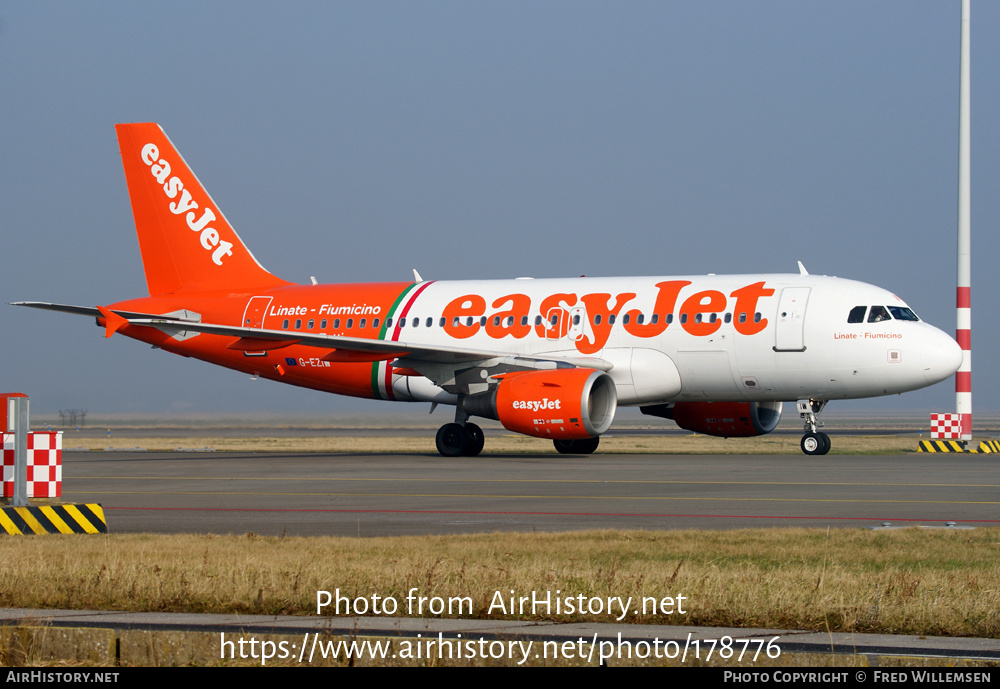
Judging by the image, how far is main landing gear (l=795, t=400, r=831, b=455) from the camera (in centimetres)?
2988

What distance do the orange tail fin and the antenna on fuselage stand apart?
2026 cm

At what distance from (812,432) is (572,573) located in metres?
21.7

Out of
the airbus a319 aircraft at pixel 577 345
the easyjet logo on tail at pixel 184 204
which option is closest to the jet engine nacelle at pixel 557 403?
the airbus a319 aircraft at pixel 577 345

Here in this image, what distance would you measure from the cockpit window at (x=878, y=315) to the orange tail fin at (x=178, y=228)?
56.7 ft

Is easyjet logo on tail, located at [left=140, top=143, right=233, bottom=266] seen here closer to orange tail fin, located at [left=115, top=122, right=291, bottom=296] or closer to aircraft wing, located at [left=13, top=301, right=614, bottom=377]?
orange tail fin, located at [left=115, top=122, right=291, bottom=296]

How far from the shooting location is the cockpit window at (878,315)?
2839 centimetres

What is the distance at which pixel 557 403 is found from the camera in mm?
27188

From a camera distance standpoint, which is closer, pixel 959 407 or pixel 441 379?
pixel 441 379

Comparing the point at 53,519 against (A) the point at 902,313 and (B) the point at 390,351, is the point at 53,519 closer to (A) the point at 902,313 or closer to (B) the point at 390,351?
(B) the point at 390,351

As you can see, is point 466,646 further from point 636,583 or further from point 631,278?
point 631,278

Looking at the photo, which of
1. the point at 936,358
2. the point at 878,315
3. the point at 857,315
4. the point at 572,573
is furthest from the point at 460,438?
the point at 572,573

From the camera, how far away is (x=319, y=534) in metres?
13.8

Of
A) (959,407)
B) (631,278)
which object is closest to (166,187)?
(631,278)
